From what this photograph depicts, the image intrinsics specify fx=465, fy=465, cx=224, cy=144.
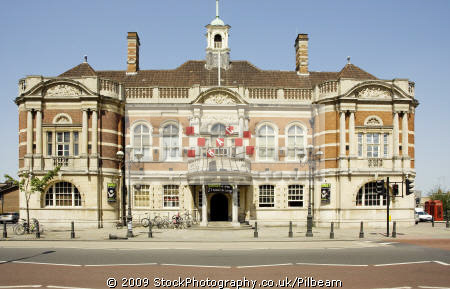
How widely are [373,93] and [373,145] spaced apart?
3.71 m

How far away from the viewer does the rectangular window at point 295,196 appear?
3441 cm

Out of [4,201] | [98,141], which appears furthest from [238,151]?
[4,201]

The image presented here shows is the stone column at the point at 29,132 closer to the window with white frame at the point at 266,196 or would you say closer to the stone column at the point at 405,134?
the window with white frame at the point at 266,196

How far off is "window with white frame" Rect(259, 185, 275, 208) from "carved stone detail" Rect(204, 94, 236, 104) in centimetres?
679

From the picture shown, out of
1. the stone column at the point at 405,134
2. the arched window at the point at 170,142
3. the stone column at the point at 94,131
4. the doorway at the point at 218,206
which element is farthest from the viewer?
the doorway at the point at 218,206

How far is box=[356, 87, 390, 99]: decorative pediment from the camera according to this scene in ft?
109

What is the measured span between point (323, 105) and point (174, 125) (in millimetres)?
11055

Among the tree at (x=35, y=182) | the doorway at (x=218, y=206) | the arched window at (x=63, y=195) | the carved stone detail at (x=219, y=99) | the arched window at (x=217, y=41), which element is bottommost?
the doorway at (x=218, y=206)

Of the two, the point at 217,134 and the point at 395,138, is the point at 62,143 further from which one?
the point at 395,138

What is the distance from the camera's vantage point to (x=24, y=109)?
1296 inches

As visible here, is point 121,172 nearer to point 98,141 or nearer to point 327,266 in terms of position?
point 98,141

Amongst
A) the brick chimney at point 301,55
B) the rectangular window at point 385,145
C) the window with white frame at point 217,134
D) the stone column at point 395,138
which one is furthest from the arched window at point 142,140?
the stone column at point 395,138

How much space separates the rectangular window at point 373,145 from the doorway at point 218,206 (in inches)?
434

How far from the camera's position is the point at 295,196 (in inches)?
1358
